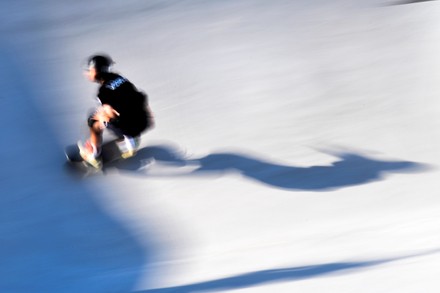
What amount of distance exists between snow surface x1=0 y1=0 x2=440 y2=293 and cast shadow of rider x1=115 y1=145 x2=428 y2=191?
11 mm

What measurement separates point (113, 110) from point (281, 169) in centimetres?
104

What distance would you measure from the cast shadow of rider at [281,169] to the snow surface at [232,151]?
0.01m

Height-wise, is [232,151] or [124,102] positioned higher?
[124,102]

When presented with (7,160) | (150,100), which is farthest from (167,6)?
(7,160)

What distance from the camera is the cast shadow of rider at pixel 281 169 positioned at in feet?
14.7

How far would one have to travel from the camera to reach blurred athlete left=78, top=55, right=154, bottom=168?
4652 mm

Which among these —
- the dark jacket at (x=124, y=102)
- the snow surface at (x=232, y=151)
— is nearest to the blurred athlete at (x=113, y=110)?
the dark jacket at (x=124, y=102)

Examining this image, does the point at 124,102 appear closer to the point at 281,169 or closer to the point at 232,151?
the point at 232,151

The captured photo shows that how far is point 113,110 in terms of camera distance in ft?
15.3

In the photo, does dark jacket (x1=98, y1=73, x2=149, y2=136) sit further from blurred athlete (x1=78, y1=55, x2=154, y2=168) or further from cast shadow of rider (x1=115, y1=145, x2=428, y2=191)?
cast shadow of rider (x1=115, y1=145, x2=428, y2=191)

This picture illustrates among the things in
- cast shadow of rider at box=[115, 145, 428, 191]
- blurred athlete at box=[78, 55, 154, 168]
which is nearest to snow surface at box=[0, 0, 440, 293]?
cast shadow of rider at box=[115, 145, 428, 191]

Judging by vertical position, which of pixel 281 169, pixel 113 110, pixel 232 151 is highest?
pixel 113 110

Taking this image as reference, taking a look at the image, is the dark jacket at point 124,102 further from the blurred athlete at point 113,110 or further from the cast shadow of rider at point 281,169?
the cast shadow of rider at point 281,169

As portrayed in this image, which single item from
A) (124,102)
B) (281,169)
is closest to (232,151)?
(281,169)
